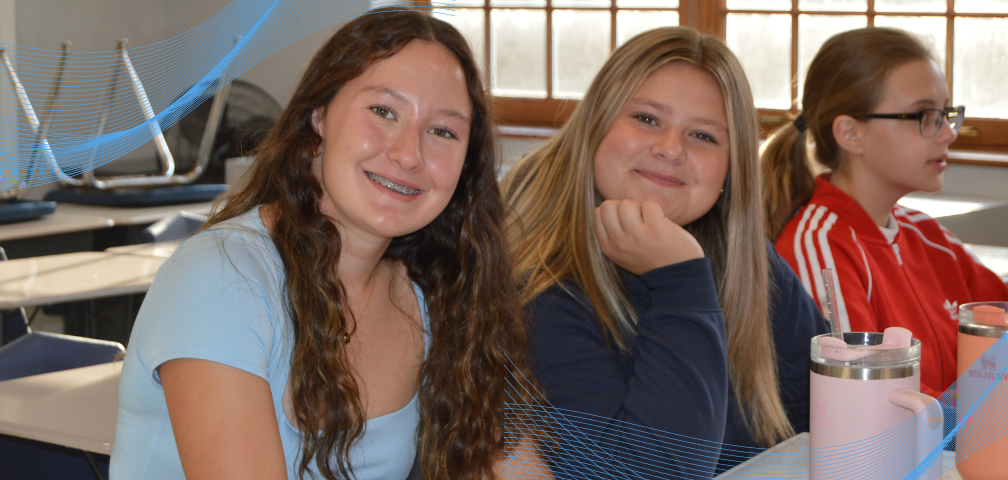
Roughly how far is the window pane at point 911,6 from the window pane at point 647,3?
1025 millimetres

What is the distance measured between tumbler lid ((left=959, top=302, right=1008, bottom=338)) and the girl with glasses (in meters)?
0.67

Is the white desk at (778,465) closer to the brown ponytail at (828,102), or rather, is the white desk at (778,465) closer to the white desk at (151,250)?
the brown ponytail at (828,102)

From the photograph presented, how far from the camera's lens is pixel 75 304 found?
377 cm

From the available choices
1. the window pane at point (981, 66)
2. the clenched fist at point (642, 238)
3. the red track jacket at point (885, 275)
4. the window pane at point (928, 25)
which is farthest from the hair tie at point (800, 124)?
the window pane at point (981, 66)

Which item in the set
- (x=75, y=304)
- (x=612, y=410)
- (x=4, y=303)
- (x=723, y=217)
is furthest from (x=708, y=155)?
(x=75, y=304)

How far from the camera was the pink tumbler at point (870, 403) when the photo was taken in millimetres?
917

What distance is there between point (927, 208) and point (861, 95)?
1.42m

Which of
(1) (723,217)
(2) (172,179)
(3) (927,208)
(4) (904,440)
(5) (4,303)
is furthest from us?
(2) (172,179)

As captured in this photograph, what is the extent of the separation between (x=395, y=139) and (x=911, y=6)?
3.32 metres

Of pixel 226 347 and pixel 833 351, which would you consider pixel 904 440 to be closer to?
pixel 833 351

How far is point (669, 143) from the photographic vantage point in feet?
4.40
